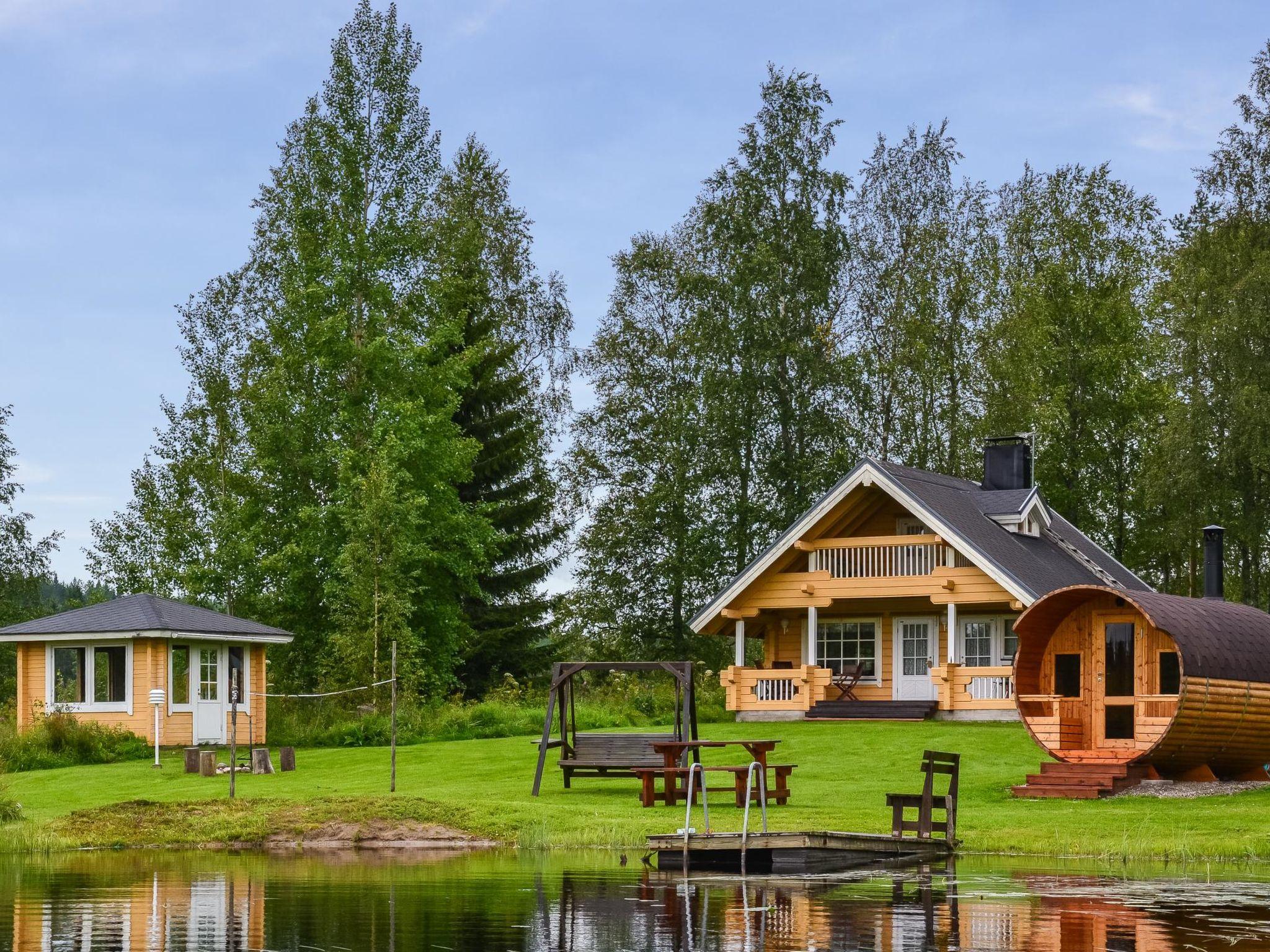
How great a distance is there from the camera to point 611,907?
15414 millimetres

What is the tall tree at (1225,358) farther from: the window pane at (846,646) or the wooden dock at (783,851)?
the wooden dock at (783,851)

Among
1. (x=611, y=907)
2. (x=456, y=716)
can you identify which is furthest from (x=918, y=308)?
(x=611, y=907)

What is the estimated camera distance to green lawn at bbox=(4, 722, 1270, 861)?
2142 centimetres

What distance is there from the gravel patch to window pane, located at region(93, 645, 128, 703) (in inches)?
805

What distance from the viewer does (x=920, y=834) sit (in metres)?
20.0

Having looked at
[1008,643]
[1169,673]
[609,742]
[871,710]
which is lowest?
[871,710]

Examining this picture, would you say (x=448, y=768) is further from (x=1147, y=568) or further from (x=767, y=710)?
(x=1147, y=568)

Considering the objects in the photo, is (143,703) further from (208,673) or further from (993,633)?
(993,633)

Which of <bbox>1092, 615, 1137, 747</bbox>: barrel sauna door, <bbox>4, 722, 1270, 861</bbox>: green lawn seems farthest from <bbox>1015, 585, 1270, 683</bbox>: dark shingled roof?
<bbox>4, 722, 1270, 861</bbox>: green lawn

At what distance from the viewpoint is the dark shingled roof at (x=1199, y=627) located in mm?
25969

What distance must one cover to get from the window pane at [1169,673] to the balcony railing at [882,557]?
9395 millimetres

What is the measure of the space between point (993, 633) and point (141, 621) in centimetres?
1787

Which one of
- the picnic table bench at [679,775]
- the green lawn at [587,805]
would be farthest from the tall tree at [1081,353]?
the picnic table bench at [679,775]

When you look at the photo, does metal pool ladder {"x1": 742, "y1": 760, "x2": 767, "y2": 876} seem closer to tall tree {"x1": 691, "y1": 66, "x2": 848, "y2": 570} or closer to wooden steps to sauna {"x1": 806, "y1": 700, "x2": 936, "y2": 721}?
wooden steps to sauna {"x1": 806, "y1": 700, "x2": 936, "y2": 721}
